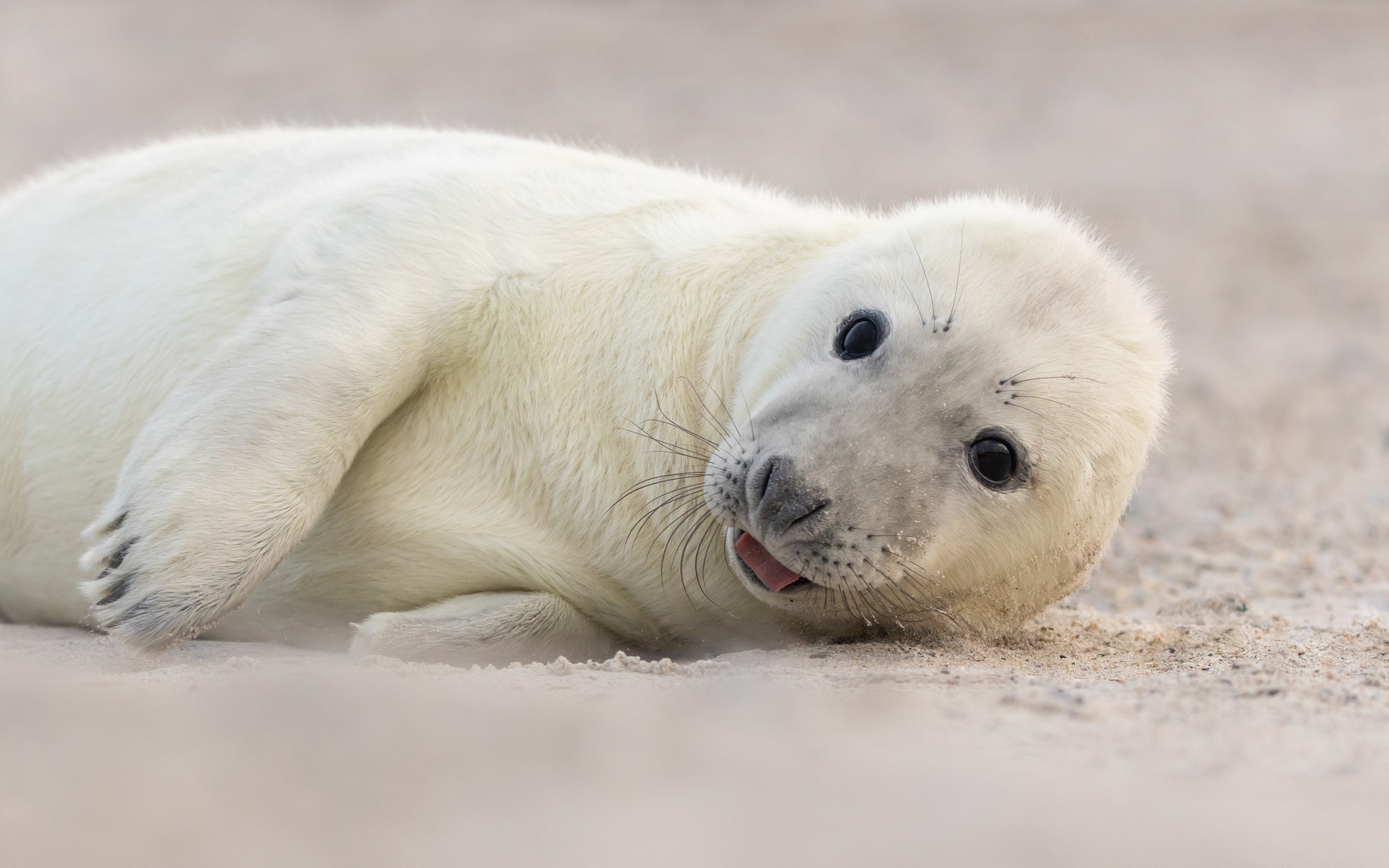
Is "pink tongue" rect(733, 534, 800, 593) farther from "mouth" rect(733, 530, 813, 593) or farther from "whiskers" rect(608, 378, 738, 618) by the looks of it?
"whiskers" rect(608, 378, 738, 618)

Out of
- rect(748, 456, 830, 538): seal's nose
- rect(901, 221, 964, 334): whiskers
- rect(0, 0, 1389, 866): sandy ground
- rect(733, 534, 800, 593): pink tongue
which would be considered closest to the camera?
rect(0, 0, 1389, 866): sandy ground

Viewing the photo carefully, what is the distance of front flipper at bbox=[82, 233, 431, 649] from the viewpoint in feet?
8.79

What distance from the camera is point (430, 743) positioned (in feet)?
6.08

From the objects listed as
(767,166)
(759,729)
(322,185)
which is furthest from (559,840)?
(767,166)

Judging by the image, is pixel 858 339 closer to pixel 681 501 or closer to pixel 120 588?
pixel 681 501

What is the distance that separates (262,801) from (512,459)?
156cm

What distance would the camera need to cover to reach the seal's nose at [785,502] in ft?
8.21

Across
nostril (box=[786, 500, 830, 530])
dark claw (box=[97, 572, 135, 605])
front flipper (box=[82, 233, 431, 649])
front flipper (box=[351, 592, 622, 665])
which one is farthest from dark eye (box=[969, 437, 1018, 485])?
dark claw (box=[97, 572, 135, 605])

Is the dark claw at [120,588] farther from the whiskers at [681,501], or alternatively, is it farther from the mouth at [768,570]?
the mouth at [768,570]

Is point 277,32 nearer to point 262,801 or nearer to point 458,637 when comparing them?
point 458,637

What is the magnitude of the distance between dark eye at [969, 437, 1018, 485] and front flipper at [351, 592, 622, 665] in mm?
932

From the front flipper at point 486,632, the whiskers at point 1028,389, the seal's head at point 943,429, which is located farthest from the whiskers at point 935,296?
the front flipper at point 486,632

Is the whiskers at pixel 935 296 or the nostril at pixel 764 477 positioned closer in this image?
the nostril at pixel 764 477

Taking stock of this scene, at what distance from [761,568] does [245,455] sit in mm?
1062
